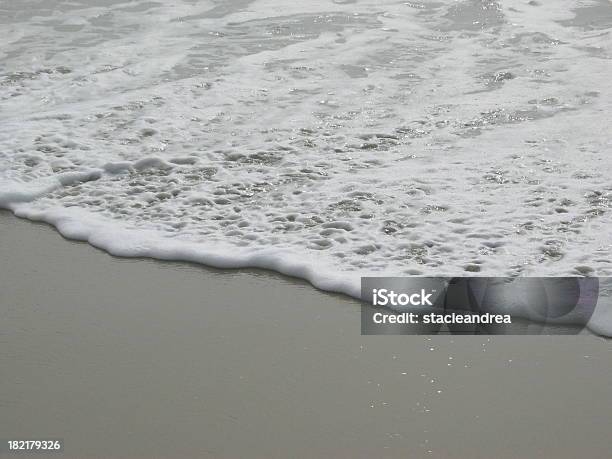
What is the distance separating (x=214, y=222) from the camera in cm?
399

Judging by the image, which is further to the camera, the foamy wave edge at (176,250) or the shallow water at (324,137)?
the shallow water at (324,137)

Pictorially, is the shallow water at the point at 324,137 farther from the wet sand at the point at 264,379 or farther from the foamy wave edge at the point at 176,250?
the wet sand at the point at 264,379

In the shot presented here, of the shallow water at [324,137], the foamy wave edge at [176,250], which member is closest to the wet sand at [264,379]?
the foamy wave edge at [176,250]

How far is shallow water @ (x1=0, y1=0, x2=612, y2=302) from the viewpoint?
3.75 meters

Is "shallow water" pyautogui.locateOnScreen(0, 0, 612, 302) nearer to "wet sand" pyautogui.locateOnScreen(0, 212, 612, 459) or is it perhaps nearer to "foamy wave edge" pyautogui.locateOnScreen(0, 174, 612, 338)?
"foamy wave edge" pyautogui.locateOnScreen(0, 174, 612, 338)

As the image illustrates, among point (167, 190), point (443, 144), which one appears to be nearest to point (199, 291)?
point (167, 190)

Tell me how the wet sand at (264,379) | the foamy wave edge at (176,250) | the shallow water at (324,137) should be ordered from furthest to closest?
the shallow water at (324,137)
the foamy wave edge at (176,250)
the wet sand at (264,379)

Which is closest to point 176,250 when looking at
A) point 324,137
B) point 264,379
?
point 264,379

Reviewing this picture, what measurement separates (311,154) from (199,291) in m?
1.49

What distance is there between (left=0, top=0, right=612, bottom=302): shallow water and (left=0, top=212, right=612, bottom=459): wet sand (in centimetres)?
34

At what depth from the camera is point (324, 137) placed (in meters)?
4.97

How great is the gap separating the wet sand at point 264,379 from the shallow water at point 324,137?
1.12ft

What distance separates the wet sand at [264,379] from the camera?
255 centimetres

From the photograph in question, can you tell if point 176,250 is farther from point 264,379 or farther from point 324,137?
point 324,137
